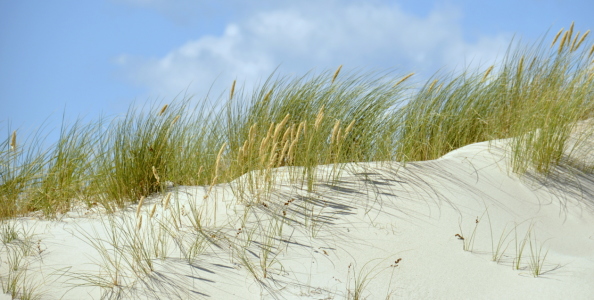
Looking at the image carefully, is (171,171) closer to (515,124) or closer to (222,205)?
(222,205)

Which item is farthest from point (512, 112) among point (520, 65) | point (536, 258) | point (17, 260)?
point (17, 260)

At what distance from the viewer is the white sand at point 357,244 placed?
2701mm

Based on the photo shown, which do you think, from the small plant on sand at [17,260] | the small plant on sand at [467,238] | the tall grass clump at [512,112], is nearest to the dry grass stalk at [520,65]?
the tall grass clump at [512,112]

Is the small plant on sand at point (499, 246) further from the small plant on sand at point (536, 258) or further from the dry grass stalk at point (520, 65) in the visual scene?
the dry grass stalk at point (520, 65)

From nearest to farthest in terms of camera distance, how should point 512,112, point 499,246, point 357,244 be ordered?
point 357,244
point 499,246
point 512,112

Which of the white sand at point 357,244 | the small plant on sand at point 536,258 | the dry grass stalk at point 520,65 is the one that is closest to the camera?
the white sand at point 357,244

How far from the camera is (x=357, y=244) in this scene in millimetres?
3018

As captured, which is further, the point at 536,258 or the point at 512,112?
the point at 512,112

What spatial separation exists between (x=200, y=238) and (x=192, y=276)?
1.04 feet

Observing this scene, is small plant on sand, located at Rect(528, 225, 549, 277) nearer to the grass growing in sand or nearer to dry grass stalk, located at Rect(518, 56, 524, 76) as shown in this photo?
the grass growing in sand

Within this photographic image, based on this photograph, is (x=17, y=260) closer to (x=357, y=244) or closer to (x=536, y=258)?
(x=357, y=244)

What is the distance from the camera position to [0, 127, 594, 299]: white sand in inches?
106

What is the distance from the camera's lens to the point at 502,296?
9.01ft

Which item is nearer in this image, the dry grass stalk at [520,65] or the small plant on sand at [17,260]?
the small plant on sand at [17,260]
